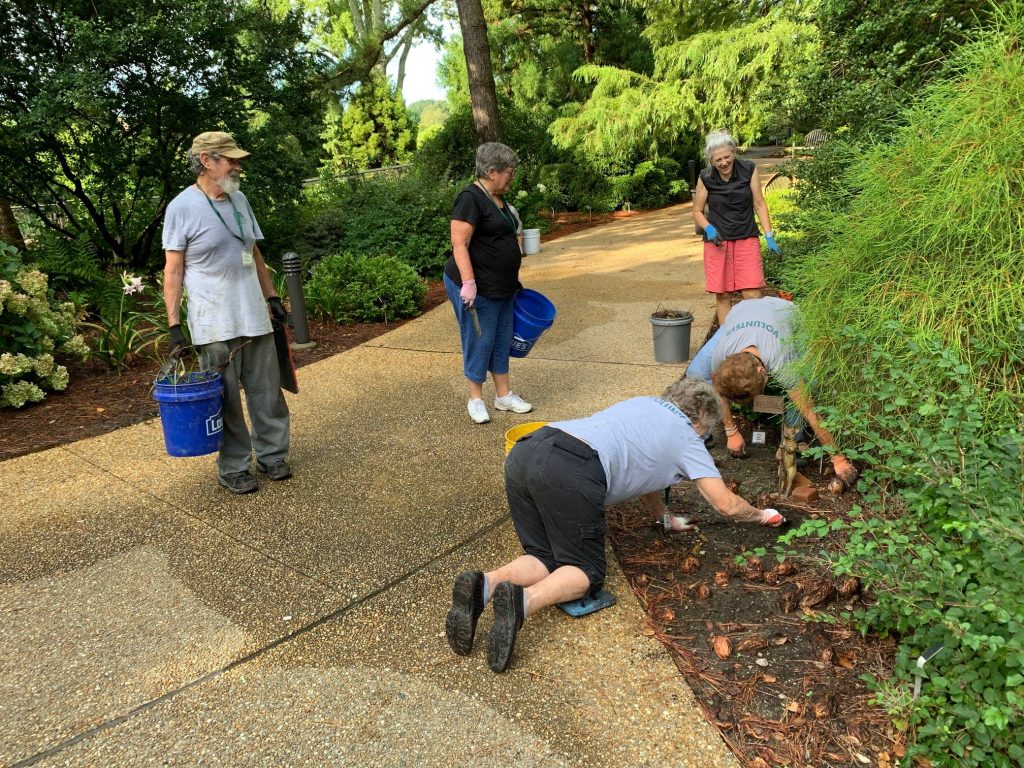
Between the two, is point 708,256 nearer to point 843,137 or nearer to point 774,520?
point 843,137

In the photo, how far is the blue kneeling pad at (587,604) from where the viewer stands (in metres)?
2.71

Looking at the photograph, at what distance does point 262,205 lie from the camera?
30.5ft

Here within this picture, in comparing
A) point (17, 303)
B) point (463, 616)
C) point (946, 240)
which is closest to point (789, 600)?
point (463, 616)

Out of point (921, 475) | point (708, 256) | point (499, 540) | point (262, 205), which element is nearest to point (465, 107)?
point (262, 205)

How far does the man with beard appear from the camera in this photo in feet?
11.4

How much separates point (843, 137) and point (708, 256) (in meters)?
1.24

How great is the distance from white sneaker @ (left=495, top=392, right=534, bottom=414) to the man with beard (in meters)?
1.49

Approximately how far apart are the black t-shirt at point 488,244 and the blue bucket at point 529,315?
0.22 m

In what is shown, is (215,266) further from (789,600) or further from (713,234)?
(713,234)

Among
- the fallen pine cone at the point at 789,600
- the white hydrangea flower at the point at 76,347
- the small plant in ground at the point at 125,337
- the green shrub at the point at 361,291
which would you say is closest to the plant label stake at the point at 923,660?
the fallen pine cone at the point at 789,600

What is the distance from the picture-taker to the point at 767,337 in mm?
3641

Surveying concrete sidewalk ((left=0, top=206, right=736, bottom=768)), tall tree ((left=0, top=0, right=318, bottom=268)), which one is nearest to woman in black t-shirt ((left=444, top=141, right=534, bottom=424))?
concrete sidewalk ((left=0, top=206, right=736, bottom=768))

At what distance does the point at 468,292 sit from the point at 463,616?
228 centimetres

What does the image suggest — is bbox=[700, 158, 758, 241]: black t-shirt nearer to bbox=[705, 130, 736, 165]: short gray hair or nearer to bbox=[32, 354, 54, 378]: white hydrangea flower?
bbox=[705, 130, 736, 165]: short gray hair
